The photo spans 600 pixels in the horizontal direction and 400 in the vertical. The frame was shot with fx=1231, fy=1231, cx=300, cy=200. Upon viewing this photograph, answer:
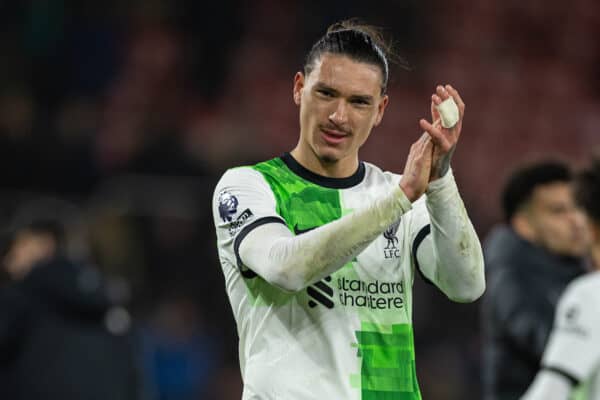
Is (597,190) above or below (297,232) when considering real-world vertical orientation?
above

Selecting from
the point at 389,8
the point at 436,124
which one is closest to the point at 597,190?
the point at 436,124

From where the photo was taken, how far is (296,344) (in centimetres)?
364

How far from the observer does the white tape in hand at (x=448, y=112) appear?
3543mm

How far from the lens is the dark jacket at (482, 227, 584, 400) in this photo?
5797 mm

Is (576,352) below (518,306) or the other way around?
the other way around

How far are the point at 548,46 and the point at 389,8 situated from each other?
9.47 feet

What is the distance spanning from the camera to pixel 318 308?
12.0ft

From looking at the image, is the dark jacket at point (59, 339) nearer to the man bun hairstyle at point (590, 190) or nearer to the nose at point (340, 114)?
the nose at point (340, 114)

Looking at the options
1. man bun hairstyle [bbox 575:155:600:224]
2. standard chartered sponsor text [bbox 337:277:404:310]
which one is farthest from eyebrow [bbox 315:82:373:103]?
man bun hairstyle [bbox 575:155:600:224]

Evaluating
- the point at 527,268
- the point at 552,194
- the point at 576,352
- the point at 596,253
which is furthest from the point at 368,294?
the point at 552,194

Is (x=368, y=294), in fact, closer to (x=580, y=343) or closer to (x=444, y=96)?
(x=444, y=96)

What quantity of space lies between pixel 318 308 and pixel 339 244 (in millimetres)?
334

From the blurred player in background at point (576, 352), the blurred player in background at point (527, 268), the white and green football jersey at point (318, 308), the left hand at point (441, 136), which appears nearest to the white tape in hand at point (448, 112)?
the left hand at point (441, 136)

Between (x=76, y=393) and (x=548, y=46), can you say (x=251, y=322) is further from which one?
(x=548, y=46)
